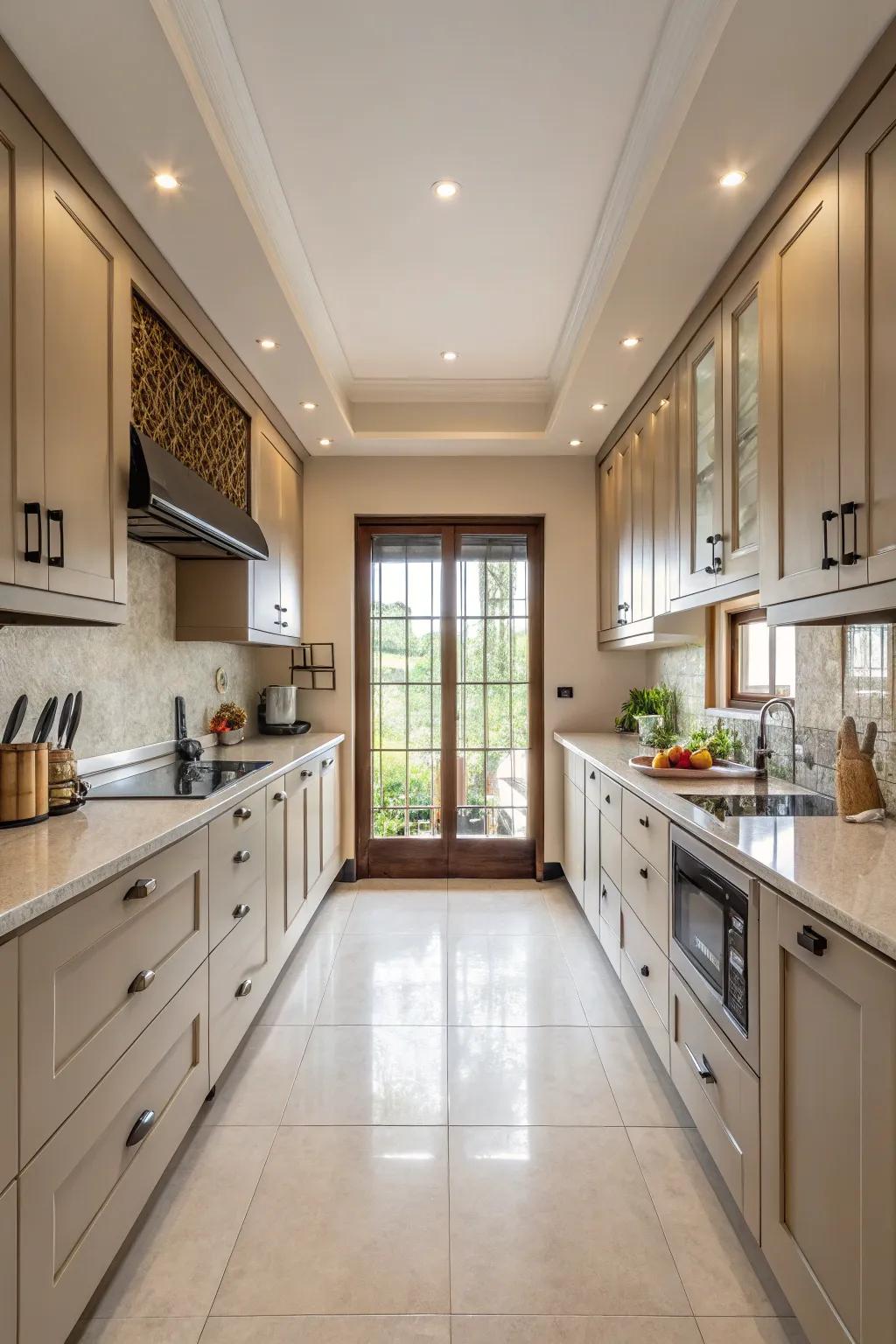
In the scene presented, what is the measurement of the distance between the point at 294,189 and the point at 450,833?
349 cm

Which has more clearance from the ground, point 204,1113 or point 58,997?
point 58,997

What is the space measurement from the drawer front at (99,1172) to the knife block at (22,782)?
586 mm

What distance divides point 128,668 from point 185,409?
3.30ft

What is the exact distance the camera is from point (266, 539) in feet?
12.0

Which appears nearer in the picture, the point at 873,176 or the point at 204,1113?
the point at 873,176

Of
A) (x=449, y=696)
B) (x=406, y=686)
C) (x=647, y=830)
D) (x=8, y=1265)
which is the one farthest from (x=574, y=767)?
(x=8, y=1265)

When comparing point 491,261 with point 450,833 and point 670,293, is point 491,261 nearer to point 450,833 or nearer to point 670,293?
point 670,293

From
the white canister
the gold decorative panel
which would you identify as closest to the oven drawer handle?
the gold decorative panel

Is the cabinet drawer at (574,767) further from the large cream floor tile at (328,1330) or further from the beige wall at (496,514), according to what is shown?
the large cream floor tile at (328,1330)

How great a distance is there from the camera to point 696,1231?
1673mm

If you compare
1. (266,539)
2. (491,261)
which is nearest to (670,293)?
(491,261)

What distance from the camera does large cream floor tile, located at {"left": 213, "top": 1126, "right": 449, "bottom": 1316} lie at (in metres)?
1.50

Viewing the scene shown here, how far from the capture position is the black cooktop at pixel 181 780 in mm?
2254

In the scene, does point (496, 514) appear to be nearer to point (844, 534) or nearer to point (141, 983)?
point (844, 534)
